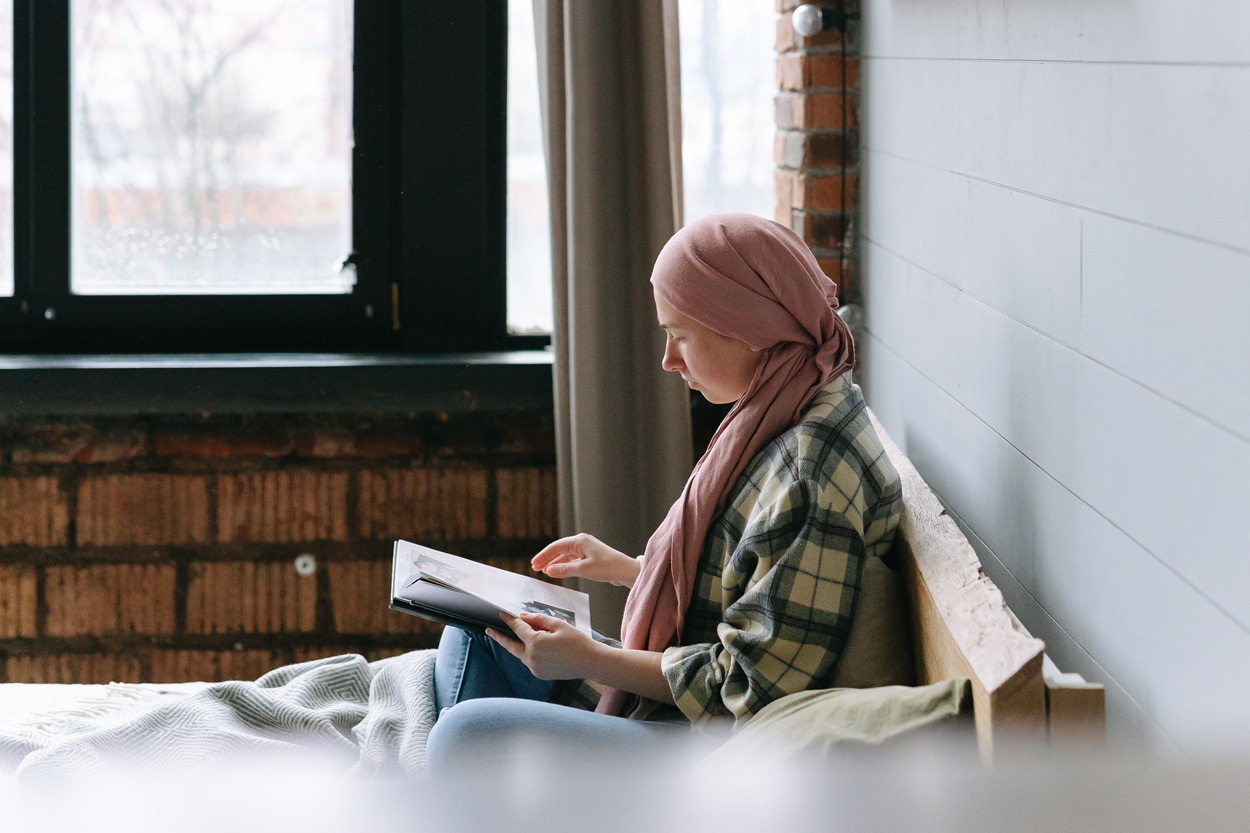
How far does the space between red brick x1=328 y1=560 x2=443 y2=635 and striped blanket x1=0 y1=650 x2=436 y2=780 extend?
731mm

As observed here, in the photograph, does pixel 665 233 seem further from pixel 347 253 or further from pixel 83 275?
pixel 83 275

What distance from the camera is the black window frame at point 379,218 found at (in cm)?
239

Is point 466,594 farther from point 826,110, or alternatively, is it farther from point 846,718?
point 826,110

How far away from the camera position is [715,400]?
1.52m

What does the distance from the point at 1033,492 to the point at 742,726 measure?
407 millimetres

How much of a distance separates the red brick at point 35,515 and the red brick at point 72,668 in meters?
0.25

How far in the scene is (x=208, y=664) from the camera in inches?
96.9

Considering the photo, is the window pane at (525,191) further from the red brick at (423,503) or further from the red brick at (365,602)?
the red brick at (365,602)

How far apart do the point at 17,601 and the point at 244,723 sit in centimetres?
116

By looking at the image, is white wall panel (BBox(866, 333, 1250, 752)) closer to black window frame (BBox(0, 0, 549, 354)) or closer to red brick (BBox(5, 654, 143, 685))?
black window frame (BBox(0, 0, 549, 354))

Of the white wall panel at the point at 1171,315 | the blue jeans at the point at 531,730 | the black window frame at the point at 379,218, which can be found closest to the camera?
the white wall panel at the point at 1171,315

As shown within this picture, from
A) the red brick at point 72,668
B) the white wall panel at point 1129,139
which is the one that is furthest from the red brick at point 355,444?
the white wall panel at point 1129,139

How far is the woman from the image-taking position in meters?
1.21

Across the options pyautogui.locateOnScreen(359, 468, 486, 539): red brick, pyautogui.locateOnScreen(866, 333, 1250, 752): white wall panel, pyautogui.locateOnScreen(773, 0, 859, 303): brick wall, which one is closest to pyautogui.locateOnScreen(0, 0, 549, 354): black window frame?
pyautogui.locateOnScreen(359, 468, 486, 539): red brick
